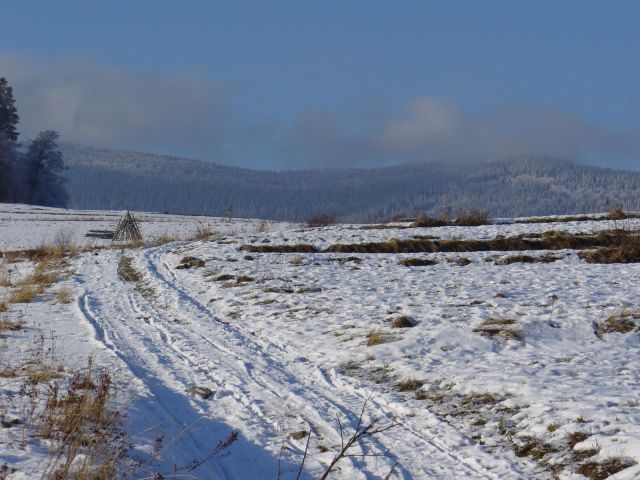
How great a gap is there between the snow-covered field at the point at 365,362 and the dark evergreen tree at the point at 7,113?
7843 cm

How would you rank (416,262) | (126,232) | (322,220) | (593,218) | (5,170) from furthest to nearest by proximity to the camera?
1. (5,170)
2. (322,220)
3. (126,232)
4. (593,218)
5. (416,262)

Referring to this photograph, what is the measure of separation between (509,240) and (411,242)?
3417 mm

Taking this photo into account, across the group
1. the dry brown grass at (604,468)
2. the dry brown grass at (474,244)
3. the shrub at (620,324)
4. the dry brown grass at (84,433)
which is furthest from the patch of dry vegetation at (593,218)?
the dry brown grass at (84,433)

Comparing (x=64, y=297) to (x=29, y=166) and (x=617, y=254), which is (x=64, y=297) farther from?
(x=29, y=166)

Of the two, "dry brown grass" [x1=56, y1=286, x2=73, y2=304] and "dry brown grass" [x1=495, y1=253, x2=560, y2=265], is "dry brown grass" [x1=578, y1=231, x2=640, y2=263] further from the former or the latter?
"dry brown grass" [x1=56, y1=286, x2=73, y2=304]

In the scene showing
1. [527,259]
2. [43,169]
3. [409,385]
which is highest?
[43,169]

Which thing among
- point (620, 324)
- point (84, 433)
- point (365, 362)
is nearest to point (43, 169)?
point (365, 362)

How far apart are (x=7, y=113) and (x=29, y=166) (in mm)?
7113

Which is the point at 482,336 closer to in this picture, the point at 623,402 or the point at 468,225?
the point at 623,402

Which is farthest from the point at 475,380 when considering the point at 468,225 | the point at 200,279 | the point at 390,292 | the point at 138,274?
the point at 468,225

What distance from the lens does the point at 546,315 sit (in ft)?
40.7

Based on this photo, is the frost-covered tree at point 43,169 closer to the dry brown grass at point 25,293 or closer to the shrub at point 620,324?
the dry brown grass at point 25,293

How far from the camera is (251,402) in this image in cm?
875

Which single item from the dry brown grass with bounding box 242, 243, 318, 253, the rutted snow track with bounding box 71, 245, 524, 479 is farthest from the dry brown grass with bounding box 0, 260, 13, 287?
the dry brown grass with bounding box 242, 243, 318, 253
